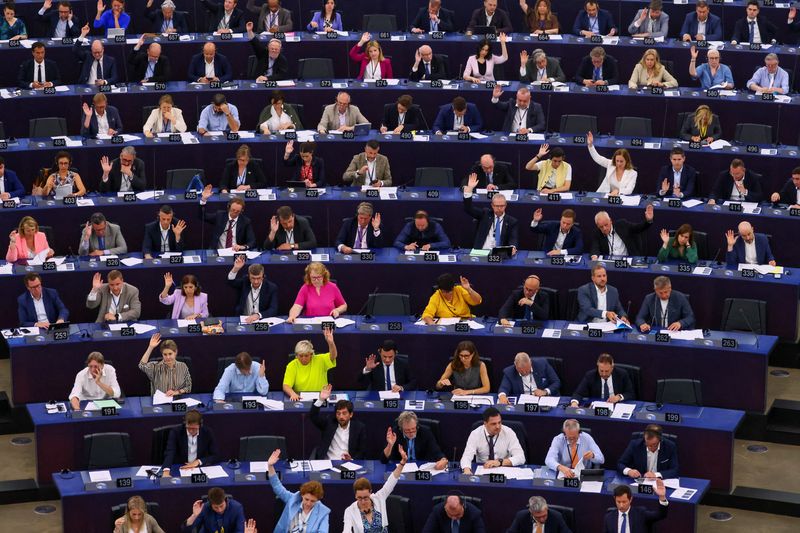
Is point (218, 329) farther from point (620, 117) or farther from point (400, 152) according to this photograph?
point (620, 117)

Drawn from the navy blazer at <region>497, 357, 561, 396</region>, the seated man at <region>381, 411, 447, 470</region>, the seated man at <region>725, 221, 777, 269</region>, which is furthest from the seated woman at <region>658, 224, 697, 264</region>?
the seated man at <region>381, 411, 447, 470</region>

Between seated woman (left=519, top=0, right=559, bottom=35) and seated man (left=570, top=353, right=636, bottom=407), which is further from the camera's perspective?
seated woman (left=519, top=0, right=559, bottom=35)

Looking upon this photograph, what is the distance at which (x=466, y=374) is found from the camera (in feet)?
54.0

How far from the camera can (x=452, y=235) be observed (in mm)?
19141

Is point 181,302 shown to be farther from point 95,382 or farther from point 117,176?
point 117,176

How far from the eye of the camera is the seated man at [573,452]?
50.0ft

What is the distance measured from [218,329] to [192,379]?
1.93 ft

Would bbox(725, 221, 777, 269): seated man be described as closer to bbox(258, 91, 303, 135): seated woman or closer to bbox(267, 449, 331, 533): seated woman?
bbox(258, 91, 303, 135): seated woman

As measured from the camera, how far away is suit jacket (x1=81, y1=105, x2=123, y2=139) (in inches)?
791

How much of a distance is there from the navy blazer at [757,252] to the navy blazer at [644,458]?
11.2 ft

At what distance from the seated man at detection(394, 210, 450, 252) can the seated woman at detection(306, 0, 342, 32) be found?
4.53 m

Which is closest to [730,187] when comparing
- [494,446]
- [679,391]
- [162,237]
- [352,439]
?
[679,391]

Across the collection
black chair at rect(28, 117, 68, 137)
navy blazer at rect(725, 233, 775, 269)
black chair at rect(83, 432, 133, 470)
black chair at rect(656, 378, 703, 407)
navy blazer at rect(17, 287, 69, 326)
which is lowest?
black chair at rect(83, 432, 133, 470)

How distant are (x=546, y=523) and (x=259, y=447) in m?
2.80
